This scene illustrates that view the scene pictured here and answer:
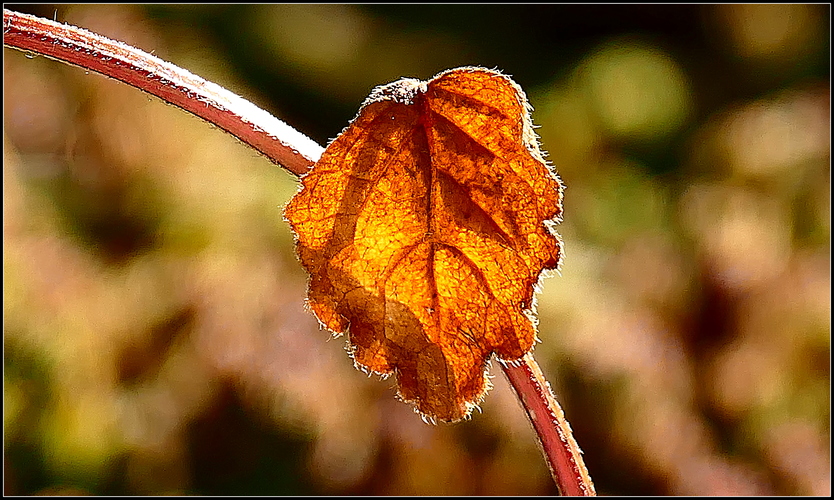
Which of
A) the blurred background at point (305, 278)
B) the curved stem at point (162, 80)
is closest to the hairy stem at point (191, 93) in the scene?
the curved stem at point (162, 80)

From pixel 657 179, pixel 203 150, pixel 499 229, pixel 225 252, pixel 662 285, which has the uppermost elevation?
pixel 657 179

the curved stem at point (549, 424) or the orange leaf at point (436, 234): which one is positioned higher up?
the orange leaf at point (436, 234)

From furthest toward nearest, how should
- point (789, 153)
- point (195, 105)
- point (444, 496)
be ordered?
point (789, 153) < point (444, 496) < point (195, 105)

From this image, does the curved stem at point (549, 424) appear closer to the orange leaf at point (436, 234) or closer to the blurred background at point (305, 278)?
the orange leaf at point (436, 234)

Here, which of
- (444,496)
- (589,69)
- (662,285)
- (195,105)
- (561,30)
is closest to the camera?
(195,105)

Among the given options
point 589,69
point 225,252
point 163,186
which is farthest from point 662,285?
point 163,186

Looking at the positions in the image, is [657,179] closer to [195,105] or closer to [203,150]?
[203,150]

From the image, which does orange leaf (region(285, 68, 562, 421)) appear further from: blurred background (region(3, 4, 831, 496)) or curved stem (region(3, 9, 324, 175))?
blurred background (region(3, 4, 831, 496))
